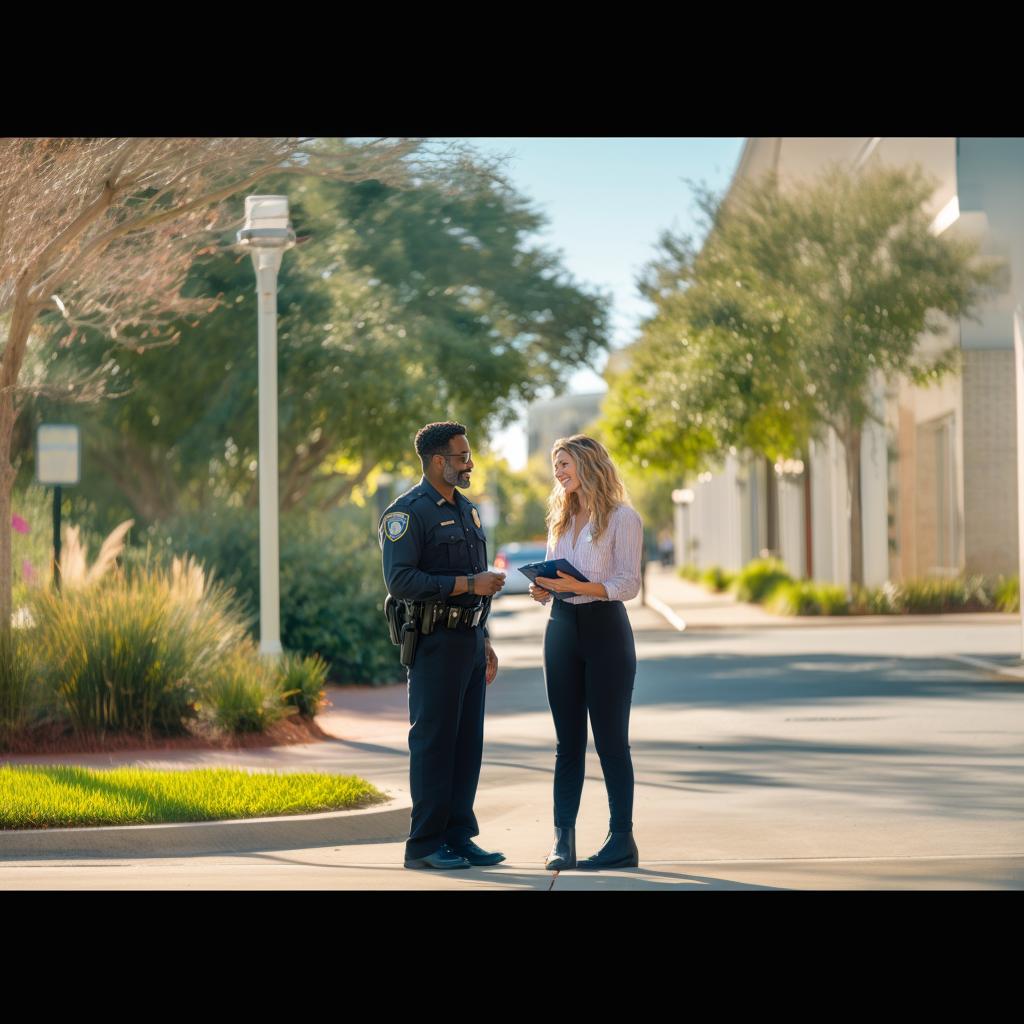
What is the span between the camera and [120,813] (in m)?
9.48

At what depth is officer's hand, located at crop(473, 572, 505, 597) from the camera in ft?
25.8

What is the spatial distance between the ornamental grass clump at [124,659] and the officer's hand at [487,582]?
22.2 ft

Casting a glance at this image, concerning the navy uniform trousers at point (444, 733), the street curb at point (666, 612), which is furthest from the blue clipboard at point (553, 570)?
the street curb at point (666, 612)

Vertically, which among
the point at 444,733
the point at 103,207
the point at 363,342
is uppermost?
the point at 363,342

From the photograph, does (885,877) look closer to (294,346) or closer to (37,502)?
(294,346)

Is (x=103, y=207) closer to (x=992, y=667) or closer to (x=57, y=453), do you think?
(x=57, y=453)

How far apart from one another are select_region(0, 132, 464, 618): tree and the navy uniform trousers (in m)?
6.17

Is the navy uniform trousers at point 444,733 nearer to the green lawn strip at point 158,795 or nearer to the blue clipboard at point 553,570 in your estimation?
the blue clipboard at point 553,570

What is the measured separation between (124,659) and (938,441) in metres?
26.5

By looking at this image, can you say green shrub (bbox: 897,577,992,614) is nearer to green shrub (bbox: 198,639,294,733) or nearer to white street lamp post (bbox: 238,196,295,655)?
white street lamp post (bbox: 238,196,295,655)

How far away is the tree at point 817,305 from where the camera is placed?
3084cm

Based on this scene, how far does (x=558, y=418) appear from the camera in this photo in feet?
562

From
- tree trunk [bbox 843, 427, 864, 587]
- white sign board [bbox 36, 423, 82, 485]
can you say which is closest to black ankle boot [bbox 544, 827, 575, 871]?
white sign board [bbox 36, 423, 82, 485]

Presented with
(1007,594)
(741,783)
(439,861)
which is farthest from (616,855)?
(1007,594)
